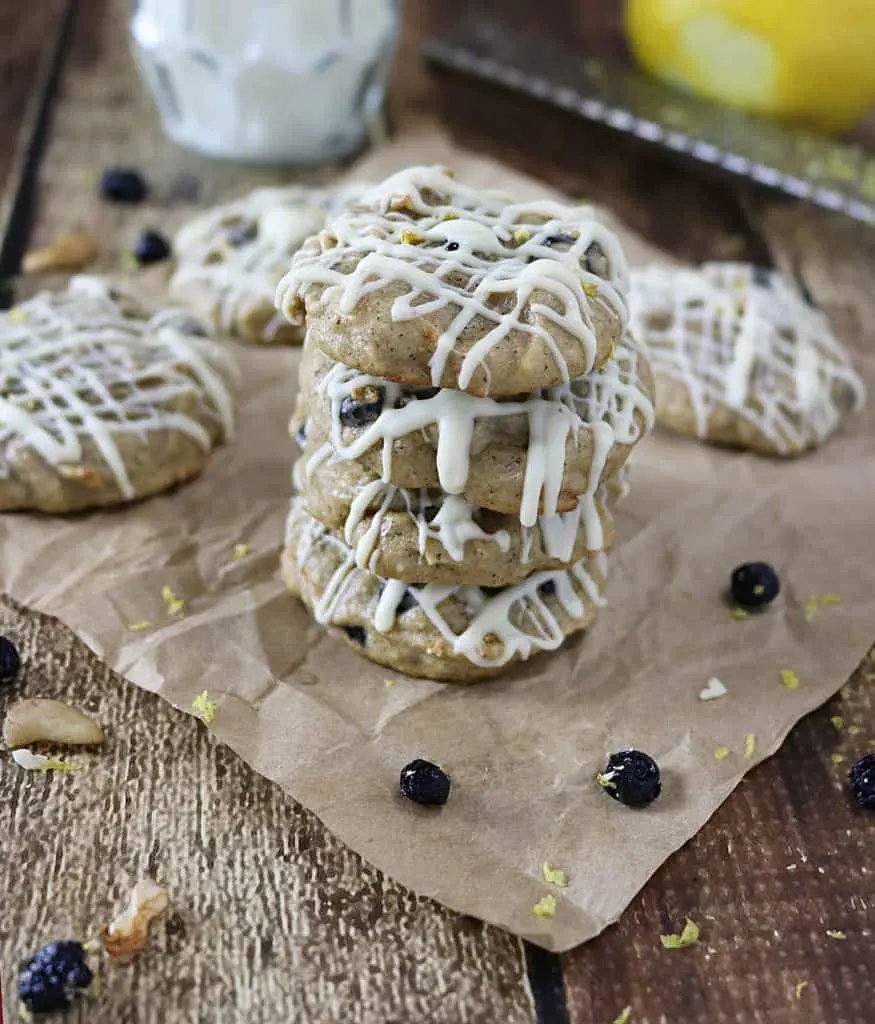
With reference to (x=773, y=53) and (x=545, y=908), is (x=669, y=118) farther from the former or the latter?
(x=545, y=908)

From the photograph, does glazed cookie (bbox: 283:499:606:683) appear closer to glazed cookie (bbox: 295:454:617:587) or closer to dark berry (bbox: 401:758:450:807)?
glazed cookie (bbox: 295:454:617:587)

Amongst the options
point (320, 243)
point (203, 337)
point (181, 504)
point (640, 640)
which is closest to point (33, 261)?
point (203, 337)

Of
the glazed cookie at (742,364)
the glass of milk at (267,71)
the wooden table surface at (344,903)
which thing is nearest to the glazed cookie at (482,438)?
the wooden table surface at (344,903)

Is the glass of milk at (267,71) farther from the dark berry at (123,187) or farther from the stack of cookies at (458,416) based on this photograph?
the stack of cookies at (458,416)

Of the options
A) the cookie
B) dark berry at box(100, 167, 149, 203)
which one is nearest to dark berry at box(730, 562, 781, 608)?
the cookie

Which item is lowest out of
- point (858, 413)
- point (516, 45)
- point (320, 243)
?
point (858, 413)

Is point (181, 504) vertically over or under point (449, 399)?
under

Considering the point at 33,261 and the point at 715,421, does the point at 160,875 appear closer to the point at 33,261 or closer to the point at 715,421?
the point at 715,421

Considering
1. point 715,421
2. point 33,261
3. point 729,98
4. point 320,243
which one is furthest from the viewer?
point 729,98
